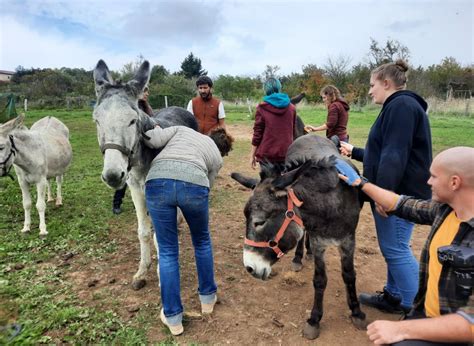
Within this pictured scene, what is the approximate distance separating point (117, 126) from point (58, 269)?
2.48 metres

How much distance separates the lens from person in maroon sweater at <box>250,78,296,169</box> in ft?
14.0

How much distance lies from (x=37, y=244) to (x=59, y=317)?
200 centimetres

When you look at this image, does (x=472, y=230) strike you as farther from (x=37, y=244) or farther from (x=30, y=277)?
(x=37, y=244)

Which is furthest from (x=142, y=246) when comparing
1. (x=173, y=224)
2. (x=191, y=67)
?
(x=191, y=67)

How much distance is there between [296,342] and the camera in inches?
112

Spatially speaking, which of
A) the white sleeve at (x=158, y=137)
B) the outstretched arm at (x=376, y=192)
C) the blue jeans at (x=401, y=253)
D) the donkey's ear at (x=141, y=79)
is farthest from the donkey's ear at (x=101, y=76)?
the blue jeans at (x=401, y=253)

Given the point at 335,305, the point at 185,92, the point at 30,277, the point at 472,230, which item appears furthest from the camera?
the point at 185,92

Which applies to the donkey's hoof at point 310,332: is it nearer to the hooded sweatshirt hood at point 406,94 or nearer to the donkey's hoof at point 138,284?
the donkey's hoof at point 138,284

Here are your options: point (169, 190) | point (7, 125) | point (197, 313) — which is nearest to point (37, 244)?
point (7, 125)

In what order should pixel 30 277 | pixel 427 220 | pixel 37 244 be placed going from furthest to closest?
pixel 37 244 < pixel 30 277 < pixel 427 220

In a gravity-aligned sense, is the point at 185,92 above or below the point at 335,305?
→ above

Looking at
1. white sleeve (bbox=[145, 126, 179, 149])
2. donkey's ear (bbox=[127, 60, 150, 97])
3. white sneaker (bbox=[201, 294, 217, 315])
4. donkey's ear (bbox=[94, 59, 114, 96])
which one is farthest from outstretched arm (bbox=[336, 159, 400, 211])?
donkey's ear (bbox=[94, 59, 114, 96])

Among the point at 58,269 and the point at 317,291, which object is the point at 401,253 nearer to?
the point at 317,291

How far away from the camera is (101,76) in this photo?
3080mm
